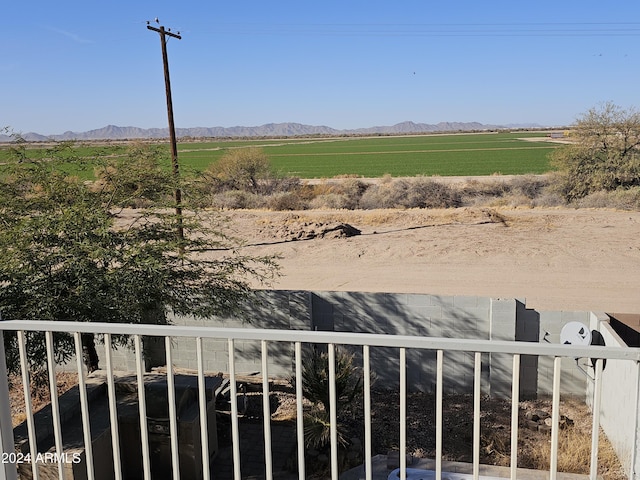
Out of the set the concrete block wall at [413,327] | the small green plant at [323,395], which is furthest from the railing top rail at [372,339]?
the concrete block wall at [413,327]

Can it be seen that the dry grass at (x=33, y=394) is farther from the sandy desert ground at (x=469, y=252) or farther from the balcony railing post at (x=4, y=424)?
the sandy desert ground at (x=469, y=252)

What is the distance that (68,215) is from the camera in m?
7.79

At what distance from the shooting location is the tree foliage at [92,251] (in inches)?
299

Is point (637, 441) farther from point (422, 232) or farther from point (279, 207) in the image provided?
point (279, 207)

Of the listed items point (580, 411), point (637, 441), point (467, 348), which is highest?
point (467, 348)

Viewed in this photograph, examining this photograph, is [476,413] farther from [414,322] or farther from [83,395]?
[414,322]

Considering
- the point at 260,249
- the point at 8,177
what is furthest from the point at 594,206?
the point at 8,177

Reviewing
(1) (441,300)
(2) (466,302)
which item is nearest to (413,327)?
(1) (441,300)

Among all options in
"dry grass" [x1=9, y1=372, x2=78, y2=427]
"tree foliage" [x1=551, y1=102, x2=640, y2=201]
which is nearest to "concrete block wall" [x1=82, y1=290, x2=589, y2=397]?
"dry grass" [x1=9, y1=372, x2=78, y2=427]

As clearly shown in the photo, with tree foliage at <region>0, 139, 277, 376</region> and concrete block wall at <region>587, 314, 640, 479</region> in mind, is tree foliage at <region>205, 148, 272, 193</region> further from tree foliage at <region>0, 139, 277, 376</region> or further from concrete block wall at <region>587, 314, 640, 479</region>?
concrete block wall at <region>587, 314, 640, 479</region>

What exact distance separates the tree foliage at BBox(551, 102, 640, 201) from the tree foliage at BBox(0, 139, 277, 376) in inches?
976

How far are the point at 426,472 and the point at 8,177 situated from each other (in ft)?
22.9

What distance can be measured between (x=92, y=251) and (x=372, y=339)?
585 cm

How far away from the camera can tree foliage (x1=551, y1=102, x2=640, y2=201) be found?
29609mm
